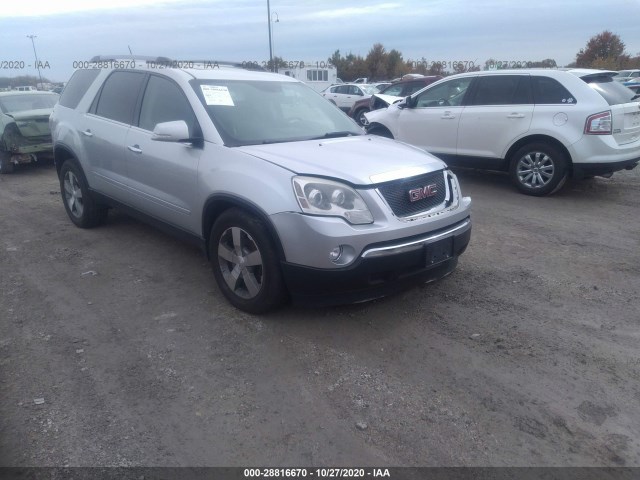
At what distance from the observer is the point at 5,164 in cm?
1020

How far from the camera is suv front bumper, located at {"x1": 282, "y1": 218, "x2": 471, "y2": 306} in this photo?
11.3ft

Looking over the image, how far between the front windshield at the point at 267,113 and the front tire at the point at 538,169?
3480mm

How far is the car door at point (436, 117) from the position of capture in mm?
8234

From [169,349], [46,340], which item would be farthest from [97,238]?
[169,349]

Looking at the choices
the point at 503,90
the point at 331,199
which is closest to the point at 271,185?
the point at 331,199

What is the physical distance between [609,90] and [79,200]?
277 inches

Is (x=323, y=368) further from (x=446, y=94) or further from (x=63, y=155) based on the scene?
(x=446, y=94)

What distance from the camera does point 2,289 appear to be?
181 inches

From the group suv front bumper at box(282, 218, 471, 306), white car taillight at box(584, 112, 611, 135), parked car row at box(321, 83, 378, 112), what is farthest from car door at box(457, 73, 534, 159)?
parked car row at box(321, 83, 378, 112)

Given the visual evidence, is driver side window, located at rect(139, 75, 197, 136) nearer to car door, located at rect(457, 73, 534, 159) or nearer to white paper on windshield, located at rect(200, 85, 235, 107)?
white paper on windshield, located at rect(200, 85, 235, 107)

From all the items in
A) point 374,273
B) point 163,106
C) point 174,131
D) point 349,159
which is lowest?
point 374,273

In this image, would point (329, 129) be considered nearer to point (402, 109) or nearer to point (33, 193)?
point (402, 109)

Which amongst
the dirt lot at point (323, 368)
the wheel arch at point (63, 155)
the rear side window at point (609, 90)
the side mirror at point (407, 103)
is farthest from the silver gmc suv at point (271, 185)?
the rear side window at point (609, 90)

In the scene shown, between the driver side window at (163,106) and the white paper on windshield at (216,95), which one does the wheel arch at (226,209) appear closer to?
the driver side window at (163,106)
